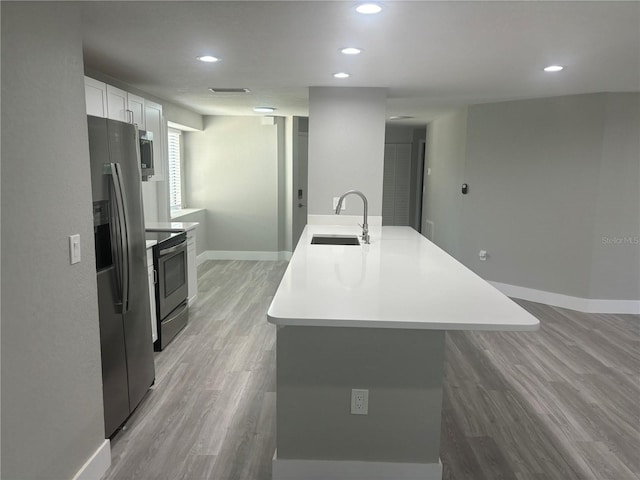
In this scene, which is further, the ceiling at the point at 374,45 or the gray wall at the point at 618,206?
the gray wall at the point at 618,206

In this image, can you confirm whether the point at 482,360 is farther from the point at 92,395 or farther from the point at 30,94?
the point at 30,94

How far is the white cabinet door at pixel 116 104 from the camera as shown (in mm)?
3283

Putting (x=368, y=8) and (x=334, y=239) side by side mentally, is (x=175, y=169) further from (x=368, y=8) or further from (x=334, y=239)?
(x=368, y=8)

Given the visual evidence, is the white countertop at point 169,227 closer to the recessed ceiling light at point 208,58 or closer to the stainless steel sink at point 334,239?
the stainless steel sink at point 334,239

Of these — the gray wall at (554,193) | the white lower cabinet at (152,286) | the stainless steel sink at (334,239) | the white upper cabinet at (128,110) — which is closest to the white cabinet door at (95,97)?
the white upper cabinet at (128,110)

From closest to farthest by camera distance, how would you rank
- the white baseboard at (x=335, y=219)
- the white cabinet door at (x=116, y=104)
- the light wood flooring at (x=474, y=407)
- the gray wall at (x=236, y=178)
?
1. the light wood flooring at (x=474, y=407)
2. the white cabinet door at (x=116, y=104)
3. the white baseboard at (x=335, y=219)
4. the gray wall at (x=236, y=178)

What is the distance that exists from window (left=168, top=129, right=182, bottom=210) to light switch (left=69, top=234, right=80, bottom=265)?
471cm

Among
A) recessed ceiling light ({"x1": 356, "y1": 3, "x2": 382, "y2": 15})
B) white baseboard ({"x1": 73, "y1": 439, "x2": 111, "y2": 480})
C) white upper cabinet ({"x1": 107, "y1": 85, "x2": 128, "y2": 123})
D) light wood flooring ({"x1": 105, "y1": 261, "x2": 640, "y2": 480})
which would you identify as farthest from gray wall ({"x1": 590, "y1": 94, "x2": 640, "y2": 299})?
white baseboard ({"x1": 73, "y1": 439, "x2": 111, "y2": 480})

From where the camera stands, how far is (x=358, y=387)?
2105mm

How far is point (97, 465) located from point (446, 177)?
5.42 meters

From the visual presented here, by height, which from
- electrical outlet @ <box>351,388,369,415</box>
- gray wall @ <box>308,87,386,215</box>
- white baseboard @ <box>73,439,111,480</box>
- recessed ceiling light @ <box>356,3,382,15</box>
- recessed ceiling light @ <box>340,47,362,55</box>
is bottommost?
white baseboard @ <box>73,439,111,480</box>

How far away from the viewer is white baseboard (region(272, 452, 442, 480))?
7.01 ft

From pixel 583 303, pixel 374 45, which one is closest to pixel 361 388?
pixel 374 45

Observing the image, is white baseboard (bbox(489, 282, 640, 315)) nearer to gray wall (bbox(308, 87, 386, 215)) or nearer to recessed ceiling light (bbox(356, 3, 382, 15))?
gray wall (bbox(308, 87, 386, 215))
